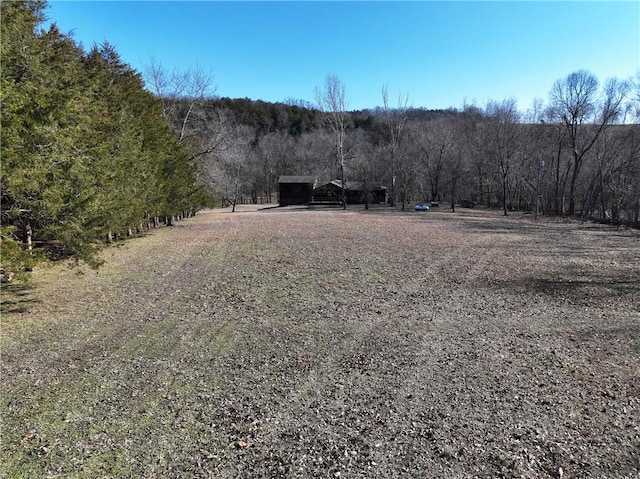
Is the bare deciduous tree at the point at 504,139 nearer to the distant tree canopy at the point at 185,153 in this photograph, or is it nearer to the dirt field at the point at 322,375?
the distant tree canopy at the point at 185,153

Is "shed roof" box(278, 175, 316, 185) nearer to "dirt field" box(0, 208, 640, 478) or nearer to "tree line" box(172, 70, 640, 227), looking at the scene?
"tree line" box(172, 70, 640, 227)

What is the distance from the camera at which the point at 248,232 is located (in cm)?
2028

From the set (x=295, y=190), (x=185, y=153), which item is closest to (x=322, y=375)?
(x=185, y=153)

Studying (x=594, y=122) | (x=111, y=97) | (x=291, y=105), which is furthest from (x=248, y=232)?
(x=291, y=105)

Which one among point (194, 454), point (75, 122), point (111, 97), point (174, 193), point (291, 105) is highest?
point (291, 105)

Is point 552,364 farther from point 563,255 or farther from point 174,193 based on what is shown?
point 174,193

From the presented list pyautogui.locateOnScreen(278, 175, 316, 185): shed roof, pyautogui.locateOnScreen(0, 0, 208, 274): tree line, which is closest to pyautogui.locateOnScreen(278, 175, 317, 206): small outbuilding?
pyautogui.locateOnScreen(278, 175, 316, 185): shed roof

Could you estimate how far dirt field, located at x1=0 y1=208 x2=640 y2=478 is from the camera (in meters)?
3.43

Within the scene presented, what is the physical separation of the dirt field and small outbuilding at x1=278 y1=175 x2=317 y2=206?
4905cm

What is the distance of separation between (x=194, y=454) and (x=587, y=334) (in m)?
6.31

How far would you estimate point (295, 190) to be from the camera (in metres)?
59.6

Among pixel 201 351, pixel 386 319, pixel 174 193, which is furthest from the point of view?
pixel 174 193

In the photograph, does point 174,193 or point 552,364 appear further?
point 174,193

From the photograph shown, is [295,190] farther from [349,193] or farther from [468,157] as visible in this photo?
[468,157]
